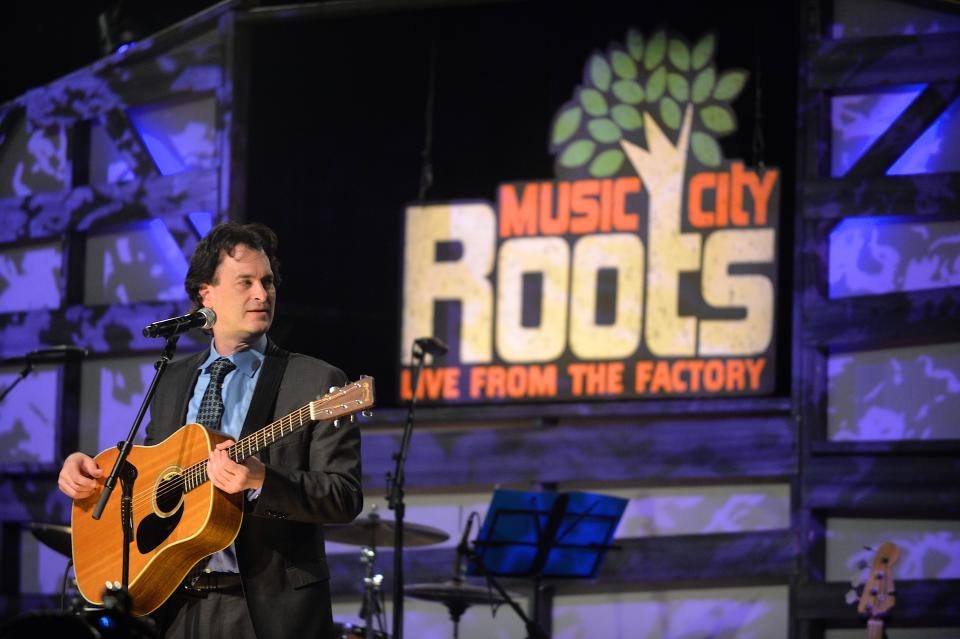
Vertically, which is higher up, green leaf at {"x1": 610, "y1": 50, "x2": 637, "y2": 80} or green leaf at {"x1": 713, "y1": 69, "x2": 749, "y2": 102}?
green leaf at {"x1": 610, "y1": 50, "x2": 637, "y2": 80}

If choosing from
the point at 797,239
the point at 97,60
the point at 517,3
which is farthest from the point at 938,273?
the point at 97,60

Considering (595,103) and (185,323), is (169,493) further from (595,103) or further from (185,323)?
(595,103)

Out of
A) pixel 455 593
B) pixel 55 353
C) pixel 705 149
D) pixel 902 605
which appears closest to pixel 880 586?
pixel 902 605

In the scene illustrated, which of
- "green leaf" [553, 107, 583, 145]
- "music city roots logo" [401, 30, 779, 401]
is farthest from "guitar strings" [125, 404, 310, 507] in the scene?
"green leaf" [553, 107, 583, 145]

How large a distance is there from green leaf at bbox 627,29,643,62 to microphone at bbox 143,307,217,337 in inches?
189

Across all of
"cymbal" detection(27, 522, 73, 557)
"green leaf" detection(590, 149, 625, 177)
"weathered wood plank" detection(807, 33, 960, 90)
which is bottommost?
"cymbal" detection(27, 522, 73, 557)

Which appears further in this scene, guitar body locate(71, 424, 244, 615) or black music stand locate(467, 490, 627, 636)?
black music stand locate(467, 490, 627, 636)

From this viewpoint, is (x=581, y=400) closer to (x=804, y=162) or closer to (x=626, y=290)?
(x=626, y=290)

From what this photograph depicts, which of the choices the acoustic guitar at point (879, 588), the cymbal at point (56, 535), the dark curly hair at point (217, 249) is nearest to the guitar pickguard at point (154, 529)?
the dark curly hair at point (217, 249)

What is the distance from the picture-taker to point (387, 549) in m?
8.39

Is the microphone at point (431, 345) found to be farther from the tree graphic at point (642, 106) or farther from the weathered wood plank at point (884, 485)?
the weathered wood plank at point (884, 485)

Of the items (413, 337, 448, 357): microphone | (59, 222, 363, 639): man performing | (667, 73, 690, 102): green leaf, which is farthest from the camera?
(667, 73, 690, 102): green leaf

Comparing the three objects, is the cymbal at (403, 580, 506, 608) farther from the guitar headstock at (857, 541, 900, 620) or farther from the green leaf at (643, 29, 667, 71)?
the green leaf at (643, 29, 667, 71)

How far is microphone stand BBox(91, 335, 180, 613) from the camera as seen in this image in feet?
12.0
